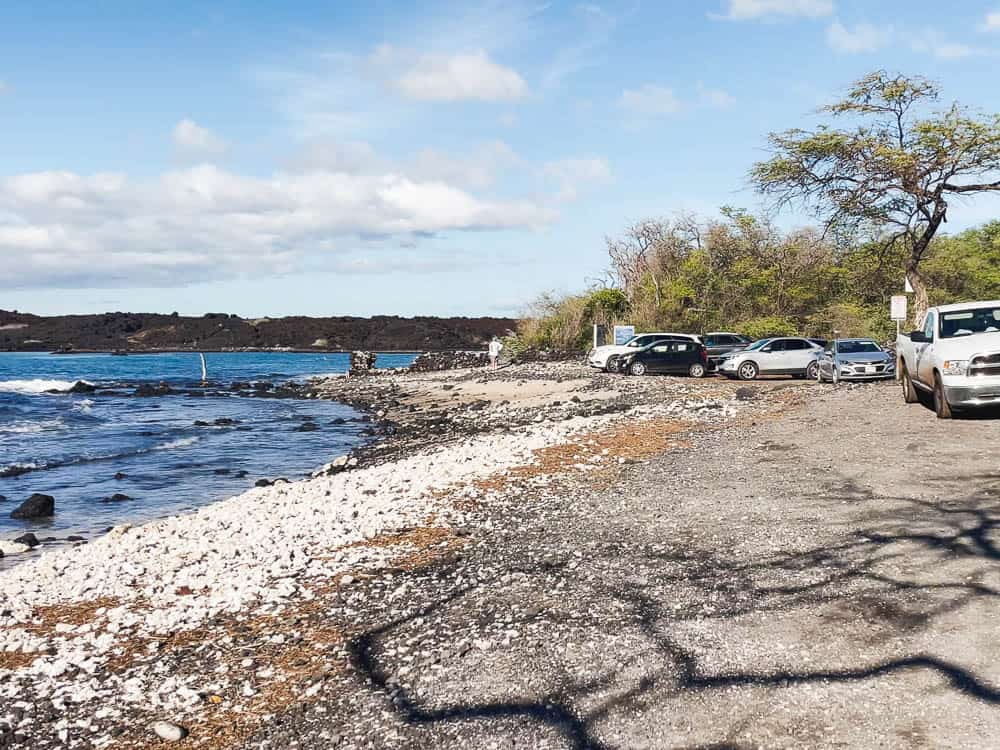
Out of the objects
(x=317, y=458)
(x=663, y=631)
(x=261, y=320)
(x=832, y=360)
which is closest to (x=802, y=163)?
(x=832, y=360)

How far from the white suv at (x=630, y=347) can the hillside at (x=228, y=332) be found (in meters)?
104

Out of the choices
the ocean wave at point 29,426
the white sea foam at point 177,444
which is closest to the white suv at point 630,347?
the white sea foam at point 177,444

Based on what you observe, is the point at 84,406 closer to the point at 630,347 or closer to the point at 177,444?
the point at 177,444

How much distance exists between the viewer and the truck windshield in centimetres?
1441

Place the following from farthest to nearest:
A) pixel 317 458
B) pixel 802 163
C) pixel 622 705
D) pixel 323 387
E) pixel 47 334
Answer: pixel 47 334 → pixel 323 387 → pixel 802 163 → pixel 317 458 → pixel 622 705

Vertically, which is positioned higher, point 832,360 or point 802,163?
point 802,163

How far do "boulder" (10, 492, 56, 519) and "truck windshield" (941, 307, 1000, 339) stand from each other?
54.0 feet

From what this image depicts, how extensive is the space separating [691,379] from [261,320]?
140 metres

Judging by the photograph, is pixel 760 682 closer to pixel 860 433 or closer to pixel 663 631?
pixel 663 631

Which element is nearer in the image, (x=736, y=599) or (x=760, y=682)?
(x=760, y=682)

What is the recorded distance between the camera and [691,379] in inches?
1161

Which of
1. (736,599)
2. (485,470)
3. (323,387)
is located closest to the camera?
(736,599)

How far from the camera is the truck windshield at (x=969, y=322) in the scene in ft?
47.3

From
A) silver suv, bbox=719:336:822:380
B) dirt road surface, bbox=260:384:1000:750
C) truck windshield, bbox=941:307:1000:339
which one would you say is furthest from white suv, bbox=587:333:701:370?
dirt road surface, bbox=260:384:1000:750
